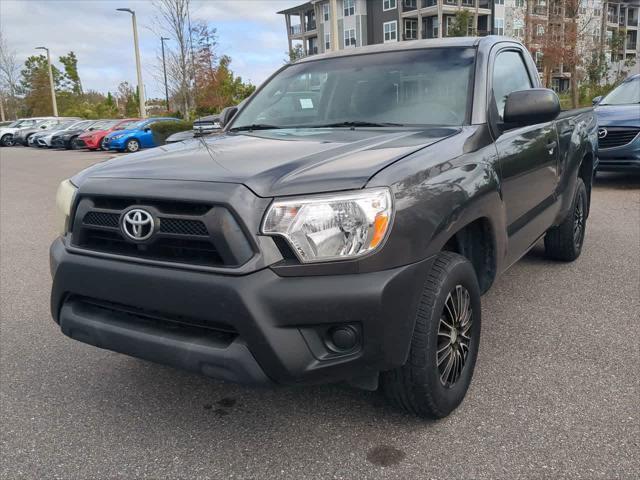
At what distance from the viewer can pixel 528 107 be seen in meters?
3.29

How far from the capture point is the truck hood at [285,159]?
7.75 feet

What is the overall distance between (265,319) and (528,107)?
1.94 meters

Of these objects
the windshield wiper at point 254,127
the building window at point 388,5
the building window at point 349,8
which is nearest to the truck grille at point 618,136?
the windshield wiper at point 254,127

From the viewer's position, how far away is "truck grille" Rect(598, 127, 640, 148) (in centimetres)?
888

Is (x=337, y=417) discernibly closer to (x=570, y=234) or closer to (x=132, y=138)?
(x=570, y=234)

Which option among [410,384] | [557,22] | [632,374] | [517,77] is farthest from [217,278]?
[557,22]

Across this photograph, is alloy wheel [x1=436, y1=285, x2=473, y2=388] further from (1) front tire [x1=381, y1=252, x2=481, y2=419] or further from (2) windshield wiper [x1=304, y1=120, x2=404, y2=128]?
(2) windshield wiper [x1=304, y1=120, x2=404, y2=128]

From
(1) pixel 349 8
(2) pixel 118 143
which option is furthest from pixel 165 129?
(1) pixel 349 8

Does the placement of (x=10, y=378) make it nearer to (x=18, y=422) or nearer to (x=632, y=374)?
(x=18, y=422)

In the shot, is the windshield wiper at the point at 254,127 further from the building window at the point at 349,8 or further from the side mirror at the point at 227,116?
the building window at the point at 349,8

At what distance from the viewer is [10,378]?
3.43 metres

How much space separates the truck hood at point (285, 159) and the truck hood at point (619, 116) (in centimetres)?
697

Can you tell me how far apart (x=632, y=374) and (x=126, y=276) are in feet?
8.35

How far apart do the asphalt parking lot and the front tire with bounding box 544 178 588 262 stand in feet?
3.10
